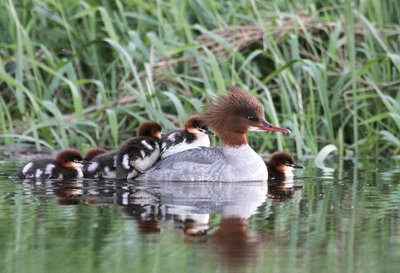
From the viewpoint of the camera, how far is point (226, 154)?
8.23 metres

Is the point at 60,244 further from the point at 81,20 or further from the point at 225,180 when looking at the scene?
the point at 81,20

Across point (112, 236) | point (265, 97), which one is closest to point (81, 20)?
point (265, 97)

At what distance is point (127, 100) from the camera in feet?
34.1

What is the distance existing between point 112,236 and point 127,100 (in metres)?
5.06

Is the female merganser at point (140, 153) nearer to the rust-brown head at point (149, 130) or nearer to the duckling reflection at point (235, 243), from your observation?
the rust-brown head at point (149, 130)

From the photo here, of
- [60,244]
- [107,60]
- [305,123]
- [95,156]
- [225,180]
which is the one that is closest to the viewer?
Result: [60,244]

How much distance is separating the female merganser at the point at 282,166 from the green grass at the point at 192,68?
0.93 metres

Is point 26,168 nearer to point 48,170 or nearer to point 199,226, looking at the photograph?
point 48,170

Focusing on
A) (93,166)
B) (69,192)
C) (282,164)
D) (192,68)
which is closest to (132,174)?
(93,166)

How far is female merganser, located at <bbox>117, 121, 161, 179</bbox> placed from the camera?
8.20m

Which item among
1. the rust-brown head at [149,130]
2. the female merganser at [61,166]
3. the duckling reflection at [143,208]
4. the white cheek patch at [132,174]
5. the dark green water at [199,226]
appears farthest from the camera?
the rust-brown head at [149,130]

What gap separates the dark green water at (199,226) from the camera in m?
4.82

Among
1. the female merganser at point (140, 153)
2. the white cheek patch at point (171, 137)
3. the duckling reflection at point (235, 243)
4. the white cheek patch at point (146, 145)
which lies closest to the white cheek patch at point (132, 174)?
the female merganser at point (140, 153)

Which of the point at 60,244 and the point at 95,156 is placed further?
the point at 95,156
